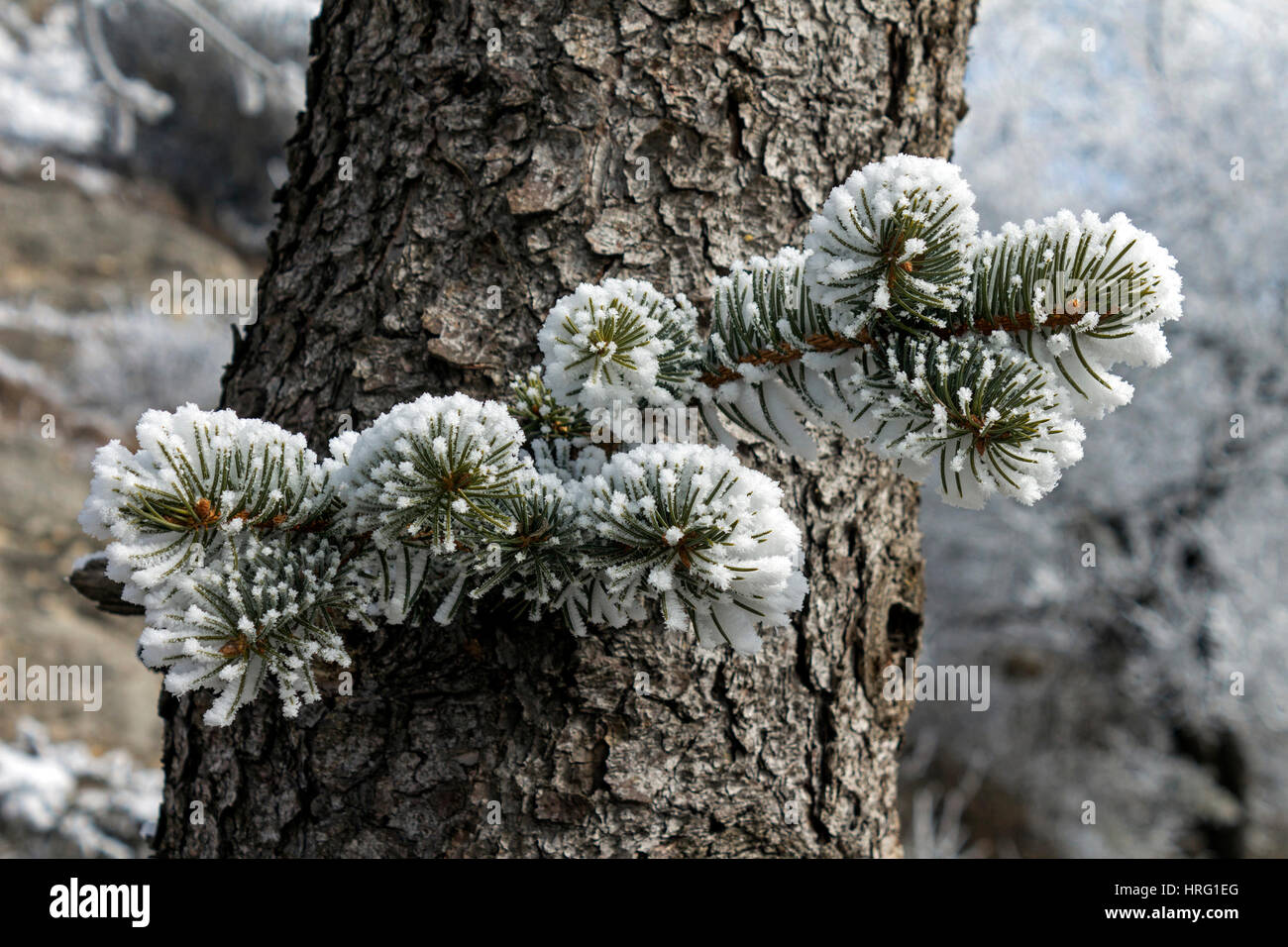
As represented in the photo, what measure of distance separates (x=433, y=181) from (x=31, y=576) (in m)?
6.43

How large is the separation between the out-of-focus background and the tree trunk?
3669 millimetres

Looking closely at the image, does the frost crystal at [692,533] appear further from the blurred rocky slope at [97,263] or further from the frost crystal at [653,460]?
the blurred rocky slope at [97,263]

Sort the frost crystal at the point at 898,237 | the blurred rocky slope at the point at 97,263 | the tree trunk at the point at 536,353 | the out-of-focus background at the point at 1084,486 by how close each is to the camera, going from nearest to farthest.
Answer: the frost crystal at the point at 898,237 → the tree trunk at the point at 536,353 → the blurred rocky slope at the point at 97,263 → the out-of-focus background at the point at 1084,486

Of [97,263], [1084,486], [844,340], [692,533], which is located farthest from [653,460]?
[97,263]

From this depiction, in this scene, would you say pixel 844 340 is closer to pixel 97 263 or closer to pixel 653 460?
pixel 653 460

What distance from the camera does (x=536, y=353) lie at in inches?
44.1

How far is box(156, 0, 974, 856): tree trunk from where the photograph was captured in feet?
3.44

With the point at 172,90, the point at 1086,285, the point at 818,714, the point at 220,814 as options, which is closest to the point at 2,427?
the point at 172,90

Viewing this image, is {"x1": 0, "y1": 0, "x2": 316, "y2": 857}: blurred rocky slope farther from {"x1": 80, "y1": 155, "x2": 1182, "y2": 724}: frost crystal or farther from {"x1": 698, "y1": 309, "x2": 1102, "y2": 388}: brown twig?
{"x1": 698, "y1": 309, "x2": 1102, "y2": 388}: brown twig

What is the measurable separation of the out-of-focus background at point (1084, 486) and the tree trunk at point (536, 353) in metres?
3.67

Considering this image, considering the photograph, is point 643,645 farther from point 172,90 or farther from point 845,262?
point 172,90

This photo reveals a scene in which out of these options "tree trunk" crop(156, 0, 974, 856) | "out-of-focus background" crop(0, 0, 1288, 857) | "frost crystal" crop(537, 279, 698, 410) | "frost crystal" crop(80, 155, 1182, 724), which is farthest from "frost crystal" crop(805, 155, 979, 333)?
"out-of-focus background" crop(0, 0, 1288, 857)

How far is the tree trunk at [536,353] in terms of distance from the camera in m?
1.05

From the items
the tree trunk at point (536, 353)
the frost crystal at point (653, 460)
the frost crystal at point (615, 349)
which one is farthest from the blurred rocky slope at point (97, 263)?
the frost crystal at point (615, 349)
